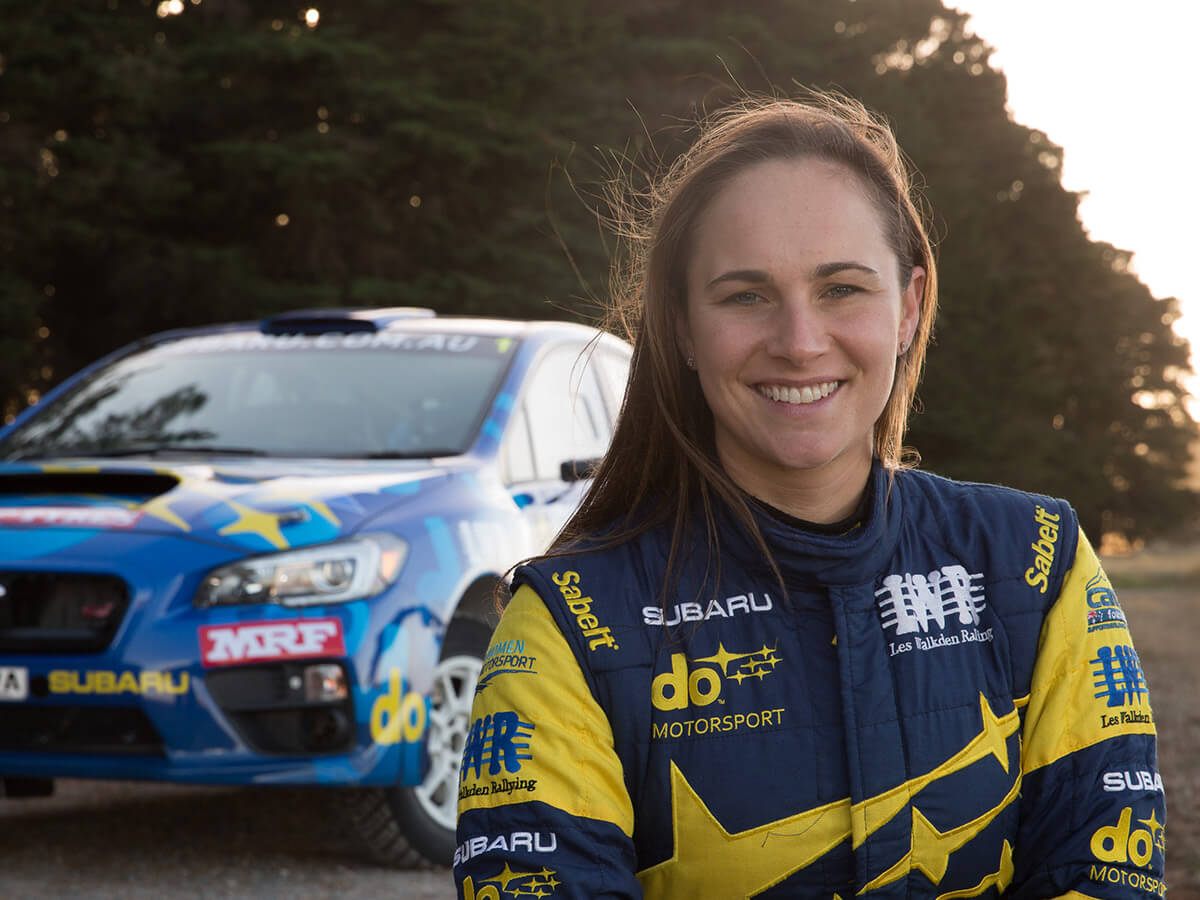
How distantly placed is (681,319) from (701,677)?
59 centimetres

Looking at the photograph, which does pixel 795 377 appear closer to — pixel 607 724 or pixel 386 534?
pixel 607 724

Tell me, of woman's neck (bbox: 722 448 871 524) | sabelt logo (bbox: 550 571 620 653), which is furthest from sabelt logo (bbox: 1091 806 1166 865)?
sabelt logo (bbox: 550 571 620 653)

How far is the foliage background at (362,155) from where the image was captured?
2295 centimetres

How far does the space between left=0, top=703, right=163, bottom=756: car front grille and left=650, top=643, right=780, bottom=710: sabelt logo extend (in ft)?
10.0

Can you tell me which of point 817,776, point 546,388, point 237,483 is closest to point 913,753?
point 817,776

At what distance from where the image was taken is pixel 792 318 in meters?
2.20

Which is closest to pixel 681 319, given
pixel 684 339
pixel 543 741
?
pixel 684 339

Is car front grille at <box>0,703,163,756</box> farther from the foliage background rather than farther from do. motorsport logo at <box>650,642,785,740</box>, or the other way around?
the foliage background

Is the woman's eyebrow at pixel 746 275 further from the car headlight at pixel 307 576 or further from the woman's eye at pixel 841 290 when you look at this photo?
the car headlight at pixel 307 576

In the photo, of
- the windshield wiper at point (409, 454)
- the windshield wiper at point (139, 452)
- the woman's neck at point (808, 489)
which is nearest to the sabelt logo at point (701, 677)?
the woman's neck at point (808, 489)

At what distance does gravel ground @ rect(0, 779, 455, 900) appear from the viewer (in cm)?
495

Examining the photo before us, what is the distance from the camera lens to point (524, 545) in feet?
18.0

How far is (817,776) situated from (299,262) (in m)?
24.3

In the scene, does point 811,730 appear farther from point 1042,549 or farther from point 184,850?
point 184,850
